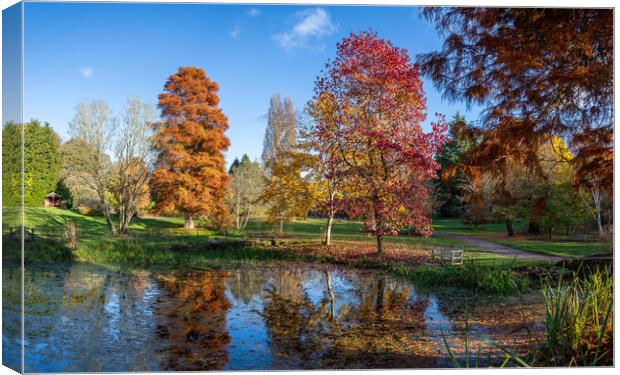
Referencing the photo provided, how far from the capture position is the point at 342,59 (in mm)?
6098

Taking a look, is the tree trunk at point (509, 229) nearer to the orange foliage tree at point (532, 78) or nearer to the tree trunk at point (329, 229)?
the orange foliage tree at point (532, 78)

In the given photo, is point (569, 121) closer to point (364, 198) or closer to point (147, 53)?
point (364, 198)

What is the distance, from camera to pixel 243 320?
5.07 meters

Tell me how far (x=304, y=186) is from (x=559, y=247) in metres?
3.67

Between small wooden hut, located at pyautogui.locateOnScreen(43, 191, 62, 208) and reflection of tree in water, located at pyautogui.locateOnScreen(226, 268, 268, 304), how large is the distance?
256 cm

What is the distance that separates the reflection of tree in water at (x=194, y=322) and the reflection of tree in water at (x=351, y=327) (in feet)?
1.81

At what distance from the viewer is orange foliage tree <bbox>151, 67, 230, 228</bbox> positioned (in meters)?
6.99

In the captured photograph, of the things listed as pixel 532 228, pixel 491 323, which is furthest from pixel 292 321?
pixel 532 228

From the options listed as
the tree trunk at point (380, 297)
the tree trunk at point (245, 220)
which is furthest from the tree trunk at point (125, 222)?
the tree trunk at point (380, 297)

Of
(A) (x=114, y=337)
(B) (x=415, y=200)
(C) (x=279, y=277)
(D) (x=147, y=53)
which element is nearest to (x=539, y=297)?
(B) (x=415, y=200)

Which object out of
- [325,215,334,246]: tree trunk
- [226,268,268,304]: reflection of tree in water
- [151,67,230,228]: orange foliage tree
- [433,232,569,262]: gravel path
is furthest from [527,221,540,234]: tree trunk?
Result: [151,67,230,228]: orange foliage tree

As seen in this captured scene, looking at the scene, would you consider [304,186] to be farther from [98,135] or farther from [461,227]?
[98,135]

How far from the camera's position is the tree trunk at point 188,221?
7.52 meters

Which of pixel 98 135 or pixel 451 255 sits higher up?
pixel 98 135
